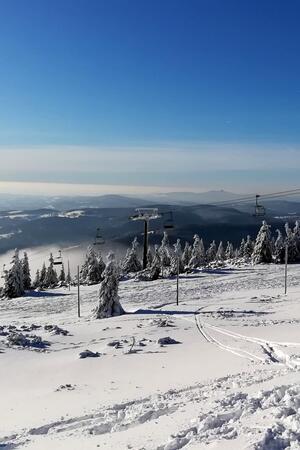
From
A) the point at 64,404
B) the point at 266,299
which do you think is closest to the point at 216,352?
the point at 64,404

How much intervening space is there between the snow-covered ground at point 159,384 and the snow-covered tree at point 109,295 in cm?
225

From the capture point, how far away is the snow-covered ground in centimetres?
1073

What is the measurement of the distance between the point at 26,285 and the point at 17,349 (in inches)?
2511

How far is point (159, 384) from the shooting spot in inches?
680

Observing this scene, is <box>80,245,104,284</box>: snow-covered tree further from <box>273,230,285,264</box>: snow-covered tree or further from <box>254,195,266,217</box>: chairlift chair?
<box>254,195,266,217</box>: chairlift chair

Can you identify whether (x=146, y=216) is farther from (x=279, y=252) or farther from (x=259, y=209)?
(x=279, y=252)

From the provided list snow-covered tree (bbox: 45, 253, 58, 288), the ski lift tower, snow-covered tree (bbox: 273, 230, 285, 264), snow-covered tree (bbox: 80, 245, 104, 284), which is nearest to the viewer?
the ski lift tower

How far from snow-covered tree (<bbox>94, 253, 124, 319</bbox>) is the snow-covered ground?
2251mm

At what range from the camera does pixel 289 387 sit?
13.1 meters

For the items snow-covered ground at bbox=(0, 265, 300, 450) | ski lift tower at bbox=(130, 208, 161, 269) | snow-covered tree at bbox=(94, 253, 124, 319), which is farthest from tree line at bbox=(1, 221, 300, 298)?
snow-covered ground at bbox=(0, 265, 300, 450)

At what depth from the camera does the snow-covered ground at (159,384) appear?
1073 centimetres

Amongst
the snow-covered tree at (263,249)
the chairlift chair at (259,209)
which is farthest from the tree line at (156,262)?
the chairlift chair at (259,209)

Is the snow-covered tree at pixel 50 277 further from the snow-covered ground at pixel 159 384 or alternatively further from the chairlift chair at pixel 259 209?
the chairlift chair at pixel 259 209

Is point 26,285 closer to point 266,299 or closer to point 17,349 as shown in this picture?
point 266,299
